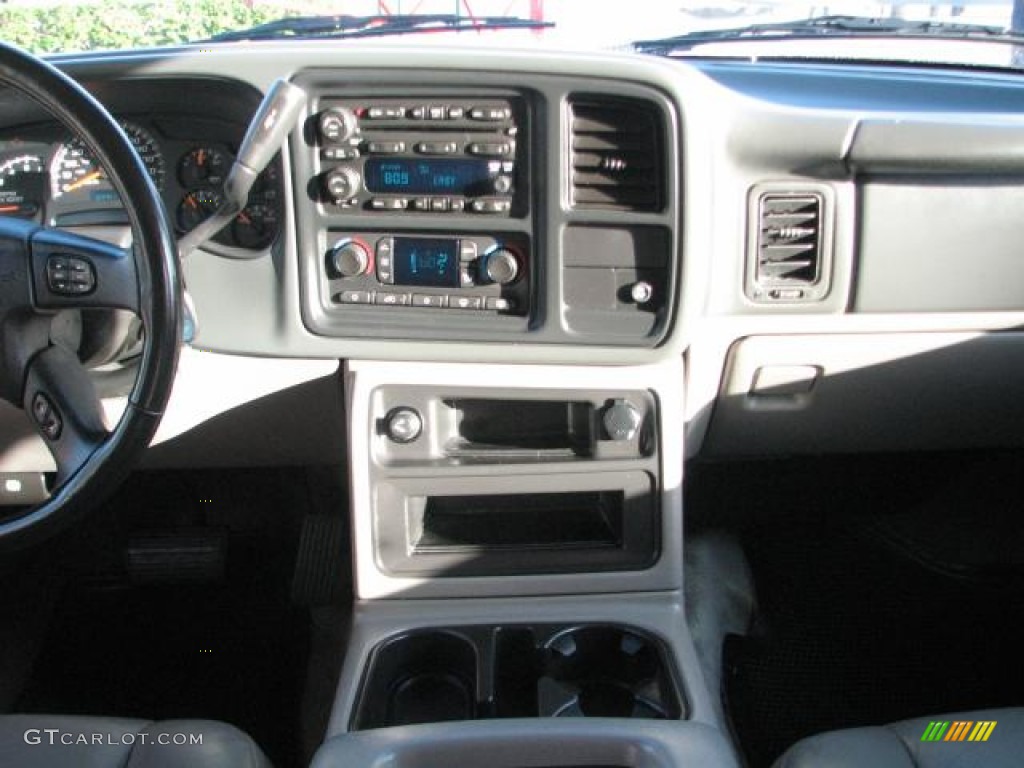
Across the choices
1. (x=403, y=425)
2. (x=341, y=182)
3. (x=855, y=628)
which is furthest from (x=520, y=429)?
(x=855, y=628)

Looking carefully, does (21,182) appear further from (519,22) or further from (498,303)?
(519,22)

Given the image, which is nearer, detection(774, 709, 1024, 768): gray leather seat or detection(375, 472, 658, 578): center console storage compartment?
detection(774, 709, 1024, 768): gray leather seat

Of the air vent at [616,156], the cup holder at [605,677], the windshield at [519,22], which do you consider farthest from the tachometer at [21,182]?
the cup holder at [605,677]

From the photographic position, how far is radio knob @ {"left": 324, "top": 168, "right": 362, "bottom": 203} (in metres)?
1.81

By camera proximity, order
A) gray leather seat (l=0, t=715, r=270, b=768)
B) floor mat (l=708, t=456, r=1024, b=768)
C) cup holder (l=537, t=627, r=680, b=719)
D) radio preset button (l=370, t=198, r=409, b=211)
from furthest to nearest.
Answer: floor mat (l=708, t=456, r=1024, b=768) < radio preset button (l=370, t=198, r=409, b=211) < cup holder (l=537, t=627, r=680, b=719) < gray leather seat (l=0, t=715, r=270, b=768)

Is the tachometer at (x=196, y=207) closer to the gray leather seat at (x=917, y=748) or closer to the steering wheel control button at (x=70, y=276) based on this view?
the steering wheel control button at (x=70, y=276)

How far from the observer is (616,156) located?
1816 millimetres

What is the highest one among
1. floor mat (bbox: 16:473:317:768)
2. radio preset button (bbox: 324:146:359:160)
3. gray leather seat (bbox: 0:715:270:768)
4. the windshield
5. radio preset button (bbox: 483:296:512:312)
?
the windshield

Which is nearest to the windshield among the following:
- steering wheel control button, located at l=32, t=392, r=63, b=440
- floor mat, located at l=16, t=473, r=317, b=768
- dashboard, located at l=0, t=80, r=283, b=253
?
dashboard, located at l=0, t=80, r=283, b=253

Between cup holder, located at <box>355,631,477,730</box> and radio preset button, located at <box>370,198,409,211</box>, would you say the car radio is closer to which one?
radio preset button, located at <box>370,198,409,211</box>

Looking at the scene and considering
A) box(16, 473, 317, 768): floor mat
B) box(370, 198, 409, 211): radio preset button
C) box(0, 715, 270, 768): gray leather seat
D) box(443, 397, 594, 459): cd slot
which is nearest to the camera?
box(0, 715, 270, 768): gray leather seat

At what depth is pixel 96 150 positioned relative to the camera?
1.40 meters

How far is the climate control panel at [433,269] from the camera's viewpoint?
1859 mm

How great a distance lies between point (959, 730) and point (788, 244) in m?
0.89
